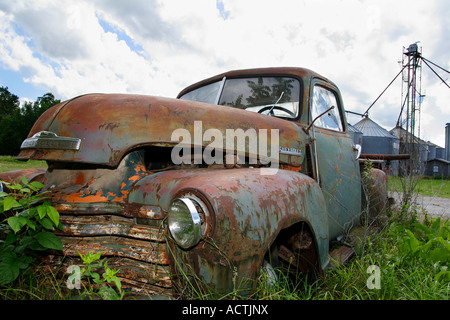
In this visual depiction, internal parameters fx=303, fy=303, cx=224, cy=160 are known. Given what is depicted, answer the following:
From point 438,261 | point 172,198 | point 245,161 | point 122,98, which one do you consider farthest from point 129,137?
point 438,261

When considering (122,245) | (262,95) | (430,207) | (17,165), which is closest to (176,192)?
(122,245)

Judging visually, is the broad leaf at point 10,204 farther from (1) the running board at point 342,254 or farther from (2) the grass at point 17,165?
(2) the grass at point 17,165

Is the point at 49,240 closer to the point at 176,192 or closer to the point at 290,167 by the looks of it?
the point at 176,192

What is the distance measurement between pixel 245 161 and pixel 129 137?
0.84 metres

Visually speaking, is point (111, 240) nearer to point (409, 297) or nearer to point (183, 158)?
point (183, 158)

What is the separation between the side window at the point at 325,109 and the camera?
294 cm

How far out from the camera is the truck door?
2824 mm

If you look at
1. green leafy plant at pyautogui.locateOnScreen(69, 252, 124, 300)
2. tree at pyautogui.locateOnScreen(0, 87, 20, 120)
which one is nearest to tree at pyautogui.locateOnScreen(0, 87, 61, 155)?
tree at pyautogui.locateOnScreen(0, 87, 20, 120)

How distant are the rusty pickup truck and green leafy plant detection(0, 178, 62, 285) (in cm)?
8

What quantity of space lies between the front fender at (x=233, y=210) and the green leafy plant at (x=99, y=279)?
33 centimetres

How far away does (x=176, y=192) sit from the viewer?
4.70 feet

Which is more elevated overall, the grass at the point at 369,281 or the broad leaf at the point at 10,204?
the broad leaf at the point at 10,204

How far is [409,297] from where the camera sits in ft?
5.62

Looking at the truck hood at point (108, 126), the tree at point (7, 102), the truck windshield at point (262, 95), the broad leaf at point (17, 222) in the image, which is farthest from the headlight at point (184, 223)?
the tree at point (7, 102)
